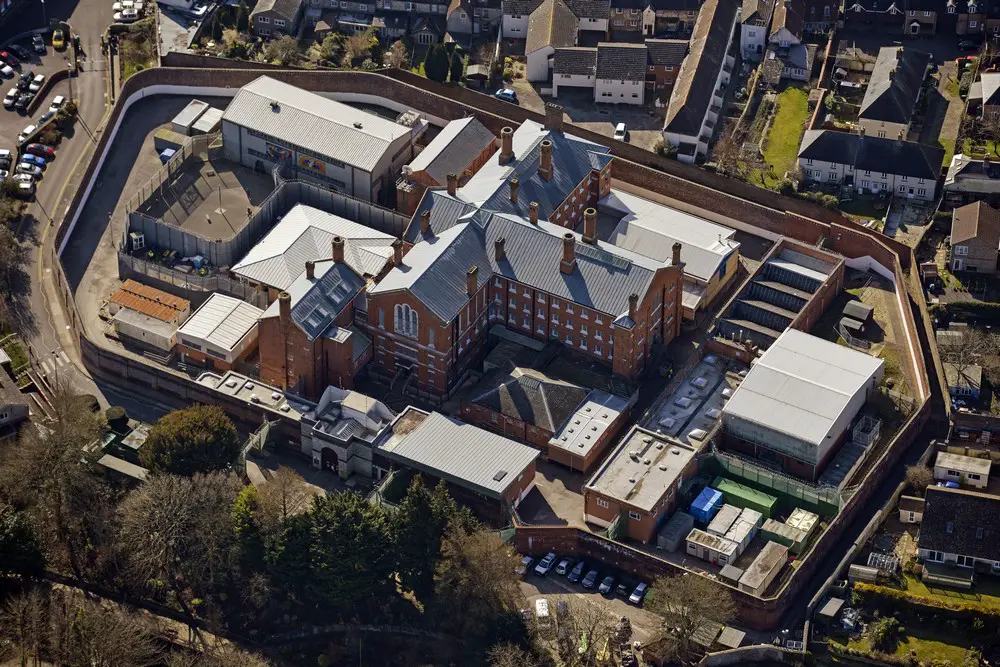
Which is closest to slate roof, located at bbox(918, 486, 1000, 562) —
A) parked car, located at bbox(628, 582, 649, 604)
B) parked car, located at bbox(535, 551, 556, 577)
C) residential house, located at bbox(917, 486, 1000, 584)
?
residential house, located at bbox(917, 486, 1000, 584)

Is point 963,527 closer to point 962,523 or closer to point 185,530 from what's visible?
point 962,523

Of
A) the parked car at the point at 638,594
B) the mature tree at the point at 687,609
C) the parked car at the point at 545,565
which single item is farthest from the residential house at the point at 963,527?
the parked car at the point at 545,565

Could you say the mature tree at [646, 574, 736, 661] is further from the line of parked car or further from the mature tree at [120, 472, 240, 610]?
the mature tree at [120, 472, 240, 610]

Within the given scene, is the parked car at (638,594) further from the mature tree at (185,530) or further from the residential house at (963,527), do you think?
the mature tree at (185,530)

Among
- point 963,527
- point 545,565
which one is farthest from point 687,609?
point 963,527

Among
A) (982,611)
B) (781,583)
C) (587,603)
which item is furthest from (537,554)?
(982,611)

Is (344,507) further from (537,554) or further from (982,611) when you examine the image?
(982,611)
